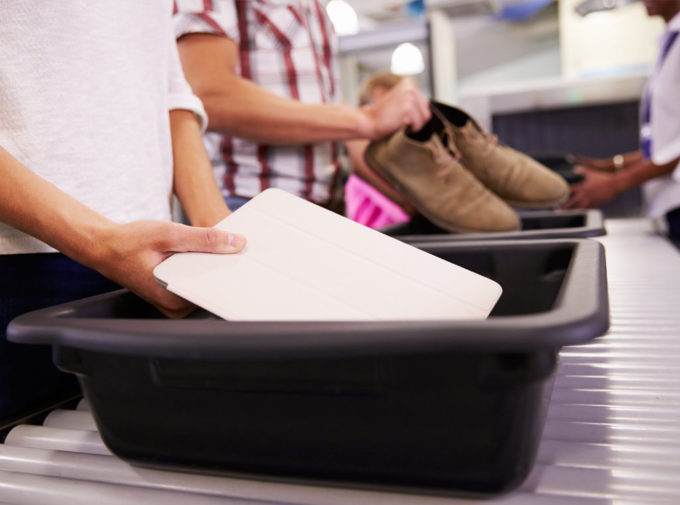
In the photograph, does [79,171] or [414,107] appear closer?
[79,171]

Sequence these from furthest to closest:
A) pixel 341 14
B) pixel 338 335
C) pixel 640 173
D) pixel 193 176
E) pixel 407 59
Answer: pixel 407 59 < pixel 341 14 < pixel 640 173 < pixel 193 176 < pixel 338 335

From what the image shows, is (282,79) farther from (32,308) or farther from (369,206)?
(32,308)

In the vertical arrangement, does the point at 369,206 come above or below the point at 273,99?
below

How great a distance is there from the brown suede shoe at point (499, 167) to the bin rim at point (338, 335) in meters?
0.73

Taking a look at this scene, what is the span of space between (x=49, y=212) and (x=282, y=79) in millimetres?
706

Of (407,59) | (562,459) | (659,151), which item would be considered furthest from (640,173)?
(407,59)

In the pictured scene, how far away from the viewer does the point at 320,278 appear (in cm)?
44

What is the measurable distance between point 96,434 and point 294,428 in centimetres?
24

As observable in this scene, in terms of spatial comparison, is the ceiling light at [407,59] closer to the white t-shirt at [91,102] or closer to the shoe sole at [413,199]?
the shoe sole at [413,199]

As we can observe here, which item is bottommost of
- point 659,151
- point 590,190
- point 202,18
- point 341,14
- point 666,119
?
point 590,190

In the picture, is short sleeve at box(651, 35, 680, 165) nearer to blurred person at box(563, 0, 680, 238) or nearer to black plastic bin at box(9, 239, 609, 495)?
blurred person at box(563, 0, 680, 238)

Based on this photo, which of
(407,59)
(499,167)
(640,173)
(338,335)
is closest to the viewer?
(338,335)

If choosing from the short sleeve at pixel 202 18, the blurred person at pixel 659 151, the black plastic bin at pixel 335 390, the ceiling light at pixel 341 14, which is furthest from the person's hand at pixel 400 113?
the ceiling light at pixel 341 14

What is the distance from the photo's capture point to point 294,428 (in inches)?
14.3
